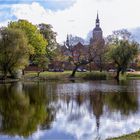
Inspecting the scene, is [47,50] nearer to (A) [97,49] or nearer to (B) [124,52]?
(A) [97,49]

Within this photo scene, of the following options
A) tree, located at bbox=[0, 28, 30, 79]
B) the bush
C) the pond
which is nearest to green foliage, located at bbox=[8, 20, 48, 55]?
tree, located at bbox=[0, 28, 30, 79]

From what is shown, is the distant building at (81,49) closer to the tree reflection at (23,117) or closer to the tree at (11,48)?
the tree at (11,48)

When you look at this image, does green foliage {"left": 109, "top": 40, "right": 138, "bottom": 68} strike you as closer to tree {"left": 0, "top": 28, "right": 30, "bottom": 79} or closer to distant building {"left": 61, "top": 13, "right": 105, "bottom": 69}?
distant building {"left": 61, "top": 13, "right": 105, "bottom": 69}

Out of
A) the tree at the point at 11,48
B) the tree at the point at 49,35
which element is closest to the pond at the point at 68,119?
the tree at the point at 11,48

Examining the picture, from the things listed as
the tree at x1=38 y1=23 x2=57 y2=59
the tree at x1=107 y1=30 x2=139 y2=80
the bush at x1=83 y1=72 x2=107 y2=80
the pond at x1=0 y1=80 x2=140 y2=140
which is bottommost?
the pond at x1=0 y1=80 x2=140 y2=140

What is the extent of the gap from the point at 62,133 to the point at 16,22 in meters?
73.6

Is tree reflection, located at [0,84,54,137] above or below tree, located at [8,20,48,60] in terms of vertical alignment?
below

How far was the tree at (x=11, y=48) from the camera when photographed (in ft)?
253

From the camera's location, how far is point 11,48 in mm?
77125

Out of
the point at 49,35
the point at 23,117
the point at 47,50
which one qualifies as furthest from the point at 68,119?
the point at 49,35

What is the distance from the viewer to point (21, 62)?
78.8 m

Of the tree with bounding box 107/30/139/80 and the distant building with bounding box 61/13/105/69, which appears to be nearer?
the tree with bounding box 107/30/139/80

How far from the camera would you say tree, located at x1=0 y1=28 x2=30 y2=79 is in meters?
77.2

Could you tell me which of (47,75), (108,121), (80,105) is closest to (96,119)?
(108,121)
